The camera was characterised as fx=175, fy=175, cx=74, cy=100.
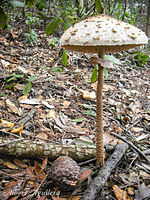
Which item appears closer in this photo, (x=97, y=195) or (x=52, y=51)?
(x=97, y=195)

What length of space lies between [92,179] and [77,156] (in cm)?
29

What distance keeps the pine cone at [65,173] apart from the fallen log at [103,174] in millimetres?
155

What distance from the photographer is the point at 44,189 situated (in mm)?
1660

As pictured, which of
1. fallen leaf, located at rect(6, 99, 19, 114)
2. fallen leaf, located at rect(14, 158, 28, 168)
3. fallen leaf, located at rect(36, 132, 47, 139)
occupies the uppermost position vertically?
fallen leaf, located at rect(6, 99, 19, 114)

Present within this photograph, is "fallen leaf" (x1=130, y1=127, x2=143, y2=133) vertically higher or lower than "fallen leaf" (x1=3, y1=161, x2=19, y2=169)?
lower

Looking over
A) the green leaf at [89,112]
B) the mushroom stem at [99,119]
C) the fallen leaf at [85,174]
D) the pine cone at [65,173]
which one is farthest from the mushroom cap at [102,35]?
the green leaf at [89,112]

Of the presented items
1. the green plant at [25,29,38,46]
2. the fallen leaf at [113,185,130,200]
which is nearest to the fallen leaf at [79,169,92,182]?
the fallen leaf at [113,185,130,200]

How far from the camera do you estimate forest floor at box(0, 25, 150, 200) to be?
1.77 metres

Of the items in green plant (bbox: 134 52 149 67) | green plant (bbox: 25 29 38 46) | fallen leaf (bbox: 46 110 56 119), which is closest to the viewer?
fallen leaf (bbox: 46 110 56 119)

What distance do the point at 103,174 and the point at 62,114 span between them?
4.05ft

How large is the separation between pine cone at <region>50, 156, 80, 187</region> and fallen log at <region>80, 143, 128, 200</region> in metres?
0.16

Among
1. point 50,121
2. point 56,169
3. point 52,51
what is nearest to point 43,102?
point 50,121

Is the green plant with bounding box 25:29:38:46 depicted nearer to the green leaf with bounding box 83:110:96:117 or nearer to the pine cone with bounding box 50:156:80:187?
the green leaf with bounding box 83:110:96:117

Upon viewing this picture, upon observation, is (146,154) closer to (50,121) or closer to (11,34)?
(50,121)
